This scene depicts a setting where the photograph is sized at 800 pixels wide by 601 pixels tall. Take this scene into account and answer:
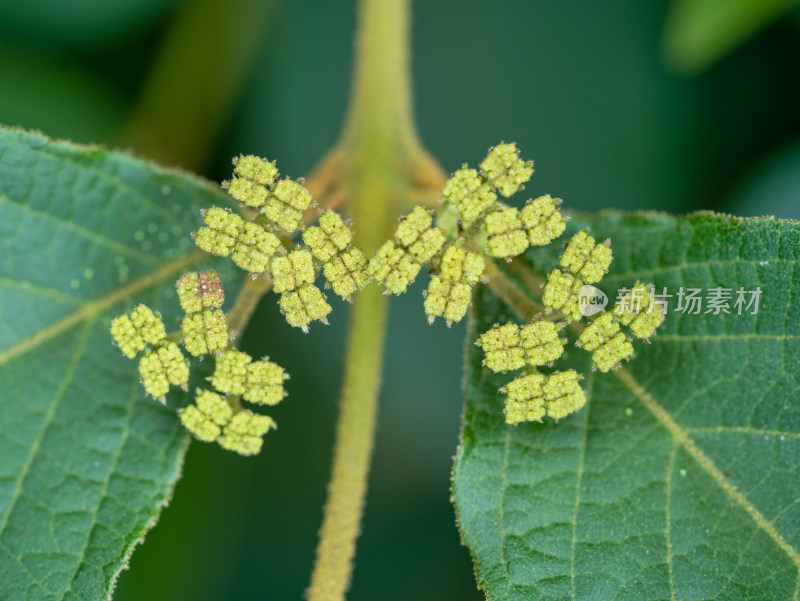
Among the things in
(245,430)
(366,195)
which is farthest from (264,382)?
(366,195)

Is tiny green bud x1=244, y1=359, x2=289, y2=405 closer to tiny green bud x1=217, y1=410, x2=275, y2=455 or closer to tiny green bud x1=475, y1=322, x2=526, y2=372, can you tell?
tiny green bud x1=217, y1=410, x2=275, y2=455

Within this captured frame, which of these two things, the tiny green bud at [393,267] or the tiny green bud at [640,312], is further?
the tiny green bud at [640,312]

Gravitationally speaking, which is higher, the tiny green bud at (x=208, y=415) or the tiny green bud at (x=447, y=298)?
the tiny green bud at (x=447, y=298)

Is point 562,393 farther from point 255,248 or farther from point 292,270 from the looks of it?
point 255,248

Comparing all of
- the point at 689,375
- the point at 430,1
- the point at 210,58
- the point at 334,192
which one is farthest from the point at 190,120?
the point at 689,375

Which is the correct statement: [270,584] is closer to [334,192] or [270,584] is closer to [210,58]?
[334,192]

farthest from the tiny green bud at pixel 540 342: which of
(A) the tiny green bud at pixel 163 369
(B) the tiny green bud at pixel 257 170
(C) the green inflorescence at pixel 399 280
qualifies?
(A) the tiny green bud at pixel 163 369

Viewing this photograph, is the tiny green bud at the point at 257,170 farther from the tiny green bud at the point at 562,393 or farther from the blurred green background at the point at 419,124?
the blurred green background at the point at 419,124
